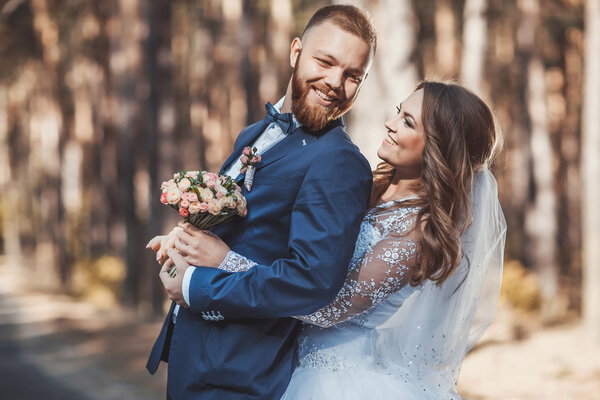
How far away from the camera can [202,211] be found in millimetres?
2938

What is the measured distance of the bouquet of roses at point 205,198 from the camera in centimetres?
292

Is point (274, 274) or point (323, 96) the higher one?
point (323, 96)

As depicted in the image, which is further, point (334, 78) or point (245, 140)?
point (245, 140)

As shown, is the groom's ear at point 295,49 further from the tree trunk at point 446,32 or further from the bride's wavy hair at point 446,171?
the tree trunk at point 446,32

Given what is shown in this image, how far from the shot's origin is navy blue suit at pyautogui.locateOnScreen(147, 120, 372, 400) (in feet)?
9.31

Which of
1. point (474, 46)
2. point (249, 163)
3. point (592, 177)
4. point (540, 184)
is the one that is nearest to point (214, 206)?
point (249, 163)

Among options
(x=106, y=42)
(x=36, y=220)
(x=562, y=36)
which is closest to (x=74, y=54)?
(x=106, y=42)

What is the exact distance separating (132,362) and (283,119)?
8491 mm

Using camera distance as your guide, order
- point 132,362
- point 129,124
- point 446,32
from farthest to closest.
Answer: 1. point 446,32
2. point 129,124
3. point 132,362

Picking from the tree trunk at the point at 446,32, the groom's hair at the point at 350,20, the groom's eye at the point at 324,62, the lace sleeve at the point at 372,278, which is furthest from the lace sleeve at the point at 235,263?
the tree trunk at the point at 446,32

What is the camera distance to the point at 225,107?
2953 cm

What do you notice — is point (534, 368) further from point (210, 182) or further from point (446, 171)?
point (210, 182)

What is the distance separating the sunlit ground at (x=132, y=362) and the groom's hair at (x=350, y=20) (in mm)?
6520

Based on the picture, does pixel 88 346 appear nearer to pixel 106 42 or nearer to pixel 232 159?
pixel 232 159
